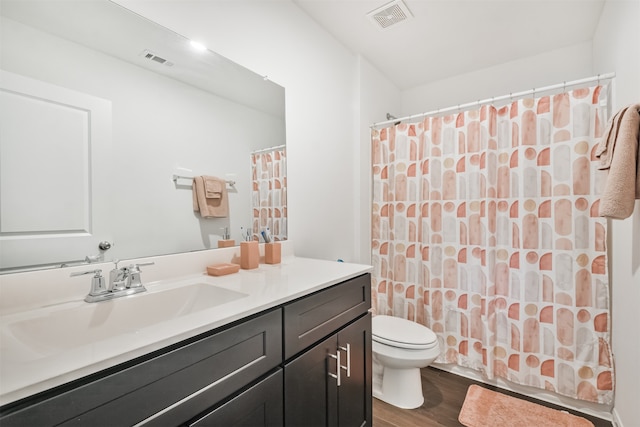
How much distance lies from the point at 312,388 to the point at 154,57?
4.61ft

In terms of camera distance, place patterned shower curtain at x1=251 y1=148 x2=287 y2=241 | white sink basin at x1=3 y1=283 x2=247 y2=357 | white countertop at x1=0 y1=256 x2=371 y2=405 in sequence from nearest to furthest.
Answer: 1. white countertop at x1=0 y1=256 x2=371 y2=405
2. white sink basin at x1=3 y1=283 x2=247 y2=357
3. patterned shower curtain at x1=251 y1=148 x2=287 y2=241

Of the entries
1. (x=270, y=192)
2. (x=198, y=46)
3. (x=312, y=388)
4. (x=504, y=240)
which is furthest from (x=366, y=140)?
(x=312, y=388)

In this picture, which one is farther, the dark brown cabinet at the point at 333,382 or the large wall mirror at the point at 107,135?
the dark brown cabinet at the point at 333,382

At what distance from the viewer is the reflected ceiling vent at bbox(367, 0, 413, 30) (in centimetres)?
174

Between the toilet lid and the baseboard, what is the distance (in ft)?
1.83

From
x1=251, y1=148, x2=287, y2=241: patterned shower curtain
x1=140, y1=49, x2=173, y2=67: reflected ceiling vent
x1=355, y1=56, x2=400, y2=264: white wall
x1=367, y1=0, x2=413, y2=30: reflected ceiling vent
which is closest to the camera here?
x1=140, y1=49, x2=173, y2=67: reflected ceiling vent

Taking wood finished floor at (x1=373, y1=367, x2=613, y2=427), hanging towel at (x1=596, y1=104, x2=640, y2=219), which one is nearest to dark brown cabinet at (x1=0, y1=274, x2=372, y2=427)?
wood finished floor at (x1=373, y1=367, x2=613, y2=427)

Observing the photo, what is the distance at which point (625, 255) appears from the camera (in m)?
1.41

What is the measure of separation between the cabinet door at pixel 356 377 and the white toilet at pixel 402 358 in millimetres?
364

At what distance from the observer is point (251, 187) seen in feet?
4.89

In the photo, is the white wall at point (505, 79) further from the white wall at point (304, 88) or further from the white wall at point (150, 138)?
the white wall at point (150, 138)

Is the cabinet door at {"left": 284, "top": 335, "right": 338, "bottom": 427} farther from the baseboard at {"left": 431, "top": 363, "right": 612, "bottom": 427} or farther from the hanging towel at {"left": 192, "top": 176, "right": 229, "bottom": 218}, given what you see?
the baseboard at {"left": 431, "top": 363, "right": 612, "bottom": 427}

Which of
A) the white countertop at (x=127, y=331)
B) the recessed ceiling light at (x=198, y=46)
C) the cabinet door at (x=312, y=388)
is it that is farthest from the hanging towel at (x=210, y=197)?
the cabinet door at (x=312, y=388)

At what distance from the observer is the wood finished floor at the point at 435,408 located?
5.21 feet
